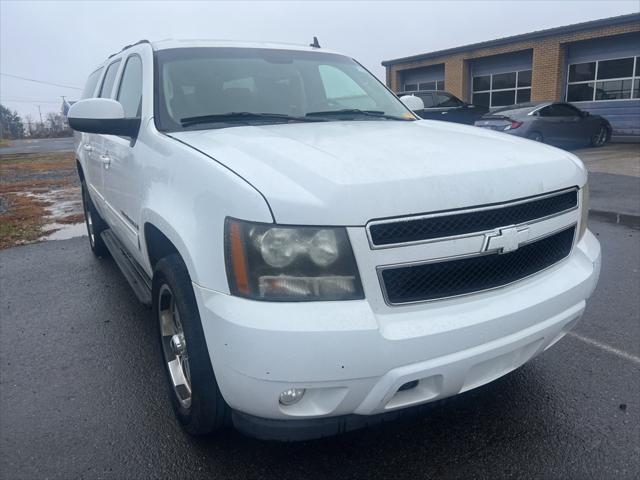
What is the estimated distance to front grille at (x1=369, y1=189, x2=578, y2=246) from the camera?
1.87 m

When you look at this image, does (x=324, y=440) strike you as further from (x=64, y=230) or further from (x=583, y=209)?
(x=64, y=230)

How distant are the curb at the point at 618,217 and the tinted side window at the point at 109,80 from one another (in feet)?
20.1

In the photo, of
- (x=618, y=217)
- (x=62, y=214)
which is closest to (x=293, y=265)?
(x=618, y=217)

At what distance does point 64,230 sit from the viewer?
7.36m

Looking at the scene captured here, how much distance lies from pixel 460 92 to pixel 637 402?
71.9ft

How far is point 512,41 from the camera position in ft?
67.5

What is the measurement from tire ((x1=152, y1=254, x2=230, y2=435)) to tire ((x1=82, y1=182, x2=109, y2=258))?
2.94 meters

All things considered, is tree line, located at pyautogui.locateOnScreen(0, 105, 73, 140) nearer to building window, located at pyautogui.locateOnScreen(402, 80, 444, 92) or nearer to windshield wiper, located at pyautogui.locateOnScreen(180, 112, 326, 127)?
building window, located at pyautogui.locateOnScreen(402, 80, 444, 92)

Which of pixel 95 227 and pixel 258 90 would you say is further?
pixel 95 227

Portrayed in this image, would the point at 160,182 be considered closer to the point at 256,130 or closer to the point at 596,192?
the point at 256,130

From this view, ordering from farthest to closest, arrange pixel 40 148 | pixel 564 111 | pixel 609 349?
pixel 40 148 < pixel 564 111 < pixel 609 349

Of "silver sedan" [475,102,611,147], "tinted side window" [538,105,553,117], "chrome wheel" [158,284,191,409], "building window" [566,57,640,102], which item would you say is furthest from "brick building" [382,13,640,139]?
"chrome wheel" [158,284,191,409]

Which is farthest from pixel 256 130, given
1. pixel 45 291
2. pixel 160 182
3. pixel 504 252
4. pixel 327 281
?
pixel 45 291

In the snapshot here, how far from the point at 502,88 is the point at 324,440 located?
72.5 feet
